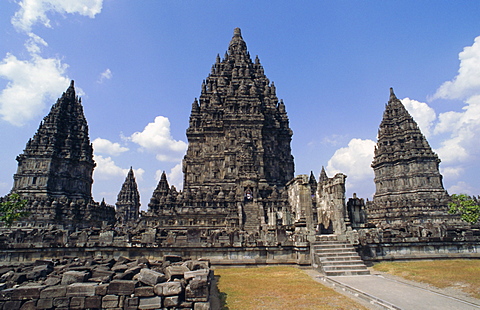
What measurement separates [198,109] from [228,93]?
7616 mm

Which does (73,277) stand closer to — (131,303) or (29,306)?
(29,306)

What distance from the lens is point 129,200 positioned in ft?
250

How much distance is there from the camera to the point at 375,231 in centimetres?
1669

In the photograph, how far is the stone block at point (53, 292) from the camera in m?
7.43

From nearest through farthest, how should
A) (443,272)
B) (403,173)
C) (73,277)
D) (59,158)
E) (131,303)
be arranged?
(131,303)
(73,277)
(443,272)
(59,158)
(403,173)

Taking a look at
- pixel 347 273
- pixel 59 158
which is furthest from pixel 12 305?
pixel 59 158

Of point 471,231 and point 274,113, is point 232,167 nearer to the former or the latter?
point 274,113

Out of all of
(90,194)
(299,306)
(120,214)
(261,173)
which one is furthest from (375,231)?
(120,214)

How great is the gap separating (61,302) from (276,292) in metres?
6.21

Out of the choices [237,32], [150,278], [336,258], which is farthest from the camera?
[237,32]

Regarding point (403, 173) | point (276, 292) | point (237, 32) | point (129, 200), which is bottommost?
point (276, 292)

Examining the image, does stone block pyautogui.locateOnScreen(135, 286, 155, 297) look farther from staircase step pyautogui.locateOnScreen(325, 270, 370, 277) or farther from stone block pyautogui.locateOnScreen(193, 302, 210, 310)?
staircase step pyautogui.locateOnScreen(325, 270, 370, 277)

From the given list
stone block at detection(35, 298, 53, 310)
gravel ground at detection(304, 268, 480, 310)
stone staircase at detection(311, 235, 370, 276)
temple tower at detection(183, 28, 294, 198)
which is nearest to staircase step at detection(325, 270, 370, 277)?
stone staircase at detection(311, 235, 370, 276)

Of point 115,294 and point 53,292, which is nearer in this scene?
point 53,292
